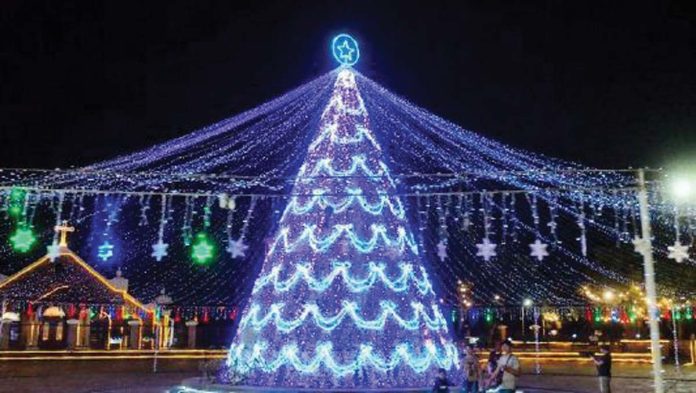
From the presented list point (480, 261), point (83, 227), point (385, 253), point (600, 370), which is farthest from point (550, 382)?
point (83, 227)

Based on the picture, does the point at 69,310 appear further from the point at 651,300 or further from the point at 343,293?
the point at 651,300

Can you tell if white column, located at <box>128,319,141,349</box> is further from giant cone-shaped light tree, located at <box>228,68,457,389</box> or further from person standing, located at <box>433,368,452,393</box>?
person standing, located at <box>433,368,452,393</box>

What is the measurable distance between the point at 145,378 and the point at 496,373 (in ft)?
58.4

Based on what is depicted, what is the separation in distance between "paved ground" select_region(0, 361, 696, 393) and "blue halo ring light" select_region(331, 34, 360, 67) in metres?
9.98

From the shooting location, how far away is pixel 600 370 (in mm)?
18625

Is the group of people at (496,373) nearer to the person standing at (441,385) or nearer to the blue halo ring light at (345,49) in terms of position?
the person standing at (441,385)

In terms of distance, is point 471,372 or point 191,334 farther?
point 191,334

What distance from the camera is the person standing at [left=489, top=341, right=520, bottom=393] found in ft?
38.0

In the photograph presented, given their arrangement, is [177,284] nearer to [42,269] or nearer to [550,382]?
[42,269]

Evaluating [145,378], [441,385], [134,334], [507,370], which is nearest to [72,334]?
[134,334]

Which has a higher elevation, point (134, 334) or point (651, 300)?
point (651, 300)

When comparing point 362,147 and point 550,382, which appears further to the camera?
point 550,382

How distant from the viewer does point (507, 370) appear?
11.6m

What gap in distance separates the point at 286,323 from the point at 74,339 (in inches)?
1128
